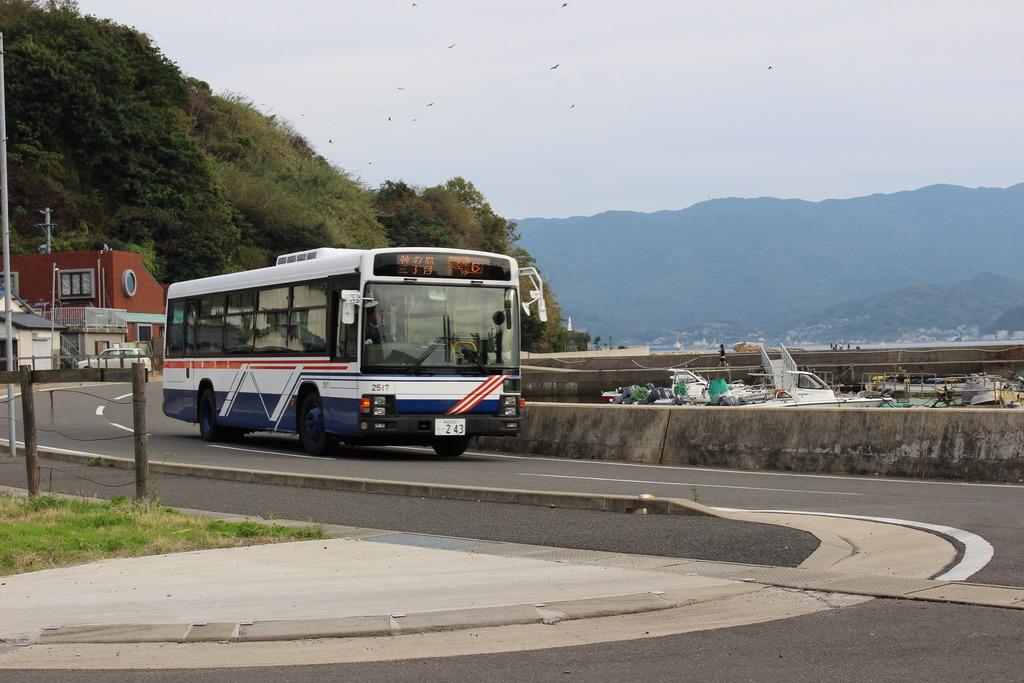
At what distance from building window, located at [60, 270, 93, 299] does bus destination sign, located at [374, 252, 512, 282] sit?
59892mm

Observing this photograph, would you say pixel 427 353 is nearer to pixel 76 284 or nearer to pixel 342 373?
pixel 342 373

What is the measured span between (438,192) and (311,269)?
344ft

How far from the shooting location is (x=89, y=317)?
7456 centimetres

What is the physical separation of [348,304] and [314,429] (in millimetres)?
3056

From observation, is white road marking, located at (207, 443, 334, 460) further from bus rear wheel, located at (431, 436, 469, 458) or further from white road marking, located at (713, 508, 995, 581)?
white road marking, located at (713, 508, 995, 581)

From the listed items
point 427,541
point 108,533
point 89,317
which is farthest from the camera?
point 89,317

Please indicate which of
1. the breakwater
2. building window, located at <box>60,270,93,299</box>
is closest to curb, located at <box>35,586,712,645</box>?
the breakwater

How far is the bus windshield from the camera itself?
811 inches

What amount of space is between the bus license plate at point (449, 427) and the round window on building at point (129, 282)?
199ft

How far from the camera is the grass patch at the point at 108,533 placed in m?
10.1

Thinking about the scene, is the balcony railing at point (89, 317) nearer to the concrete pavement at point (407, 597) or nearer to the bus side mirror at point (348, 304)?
the bus side mirror at point (348, 304)

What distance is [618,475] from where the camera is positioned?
17.8 m

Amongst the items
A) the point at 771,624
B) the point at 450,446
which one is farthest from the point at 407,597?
the point at 450,446

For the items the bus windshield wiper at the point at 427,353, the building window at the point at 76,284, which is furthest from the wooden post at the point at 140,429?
the building window at the point at 76,284
